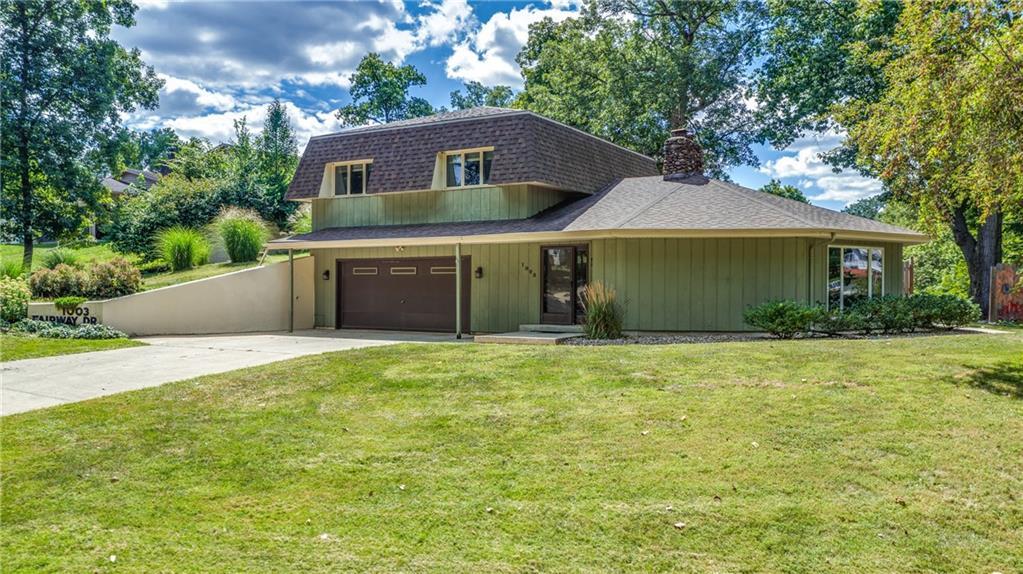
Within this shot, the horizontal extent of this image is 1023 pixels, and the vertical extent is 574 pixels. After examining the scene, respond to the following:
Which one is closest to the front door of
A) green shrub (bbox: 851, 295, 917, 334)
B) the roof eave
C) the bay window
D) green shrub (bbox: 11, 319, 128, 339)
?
the roof eave

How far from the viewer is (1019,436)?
17.2 ft

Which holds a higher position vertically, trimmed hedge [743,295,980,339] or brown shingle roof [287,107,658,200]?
brown shingle roof [287,107,658,200]

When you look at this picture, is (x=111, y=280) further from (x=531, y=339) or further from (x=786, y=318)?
(x=786, y=318)

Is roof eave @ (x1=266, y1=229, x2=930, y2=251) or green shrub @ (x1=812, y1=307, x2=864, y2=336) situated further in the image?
roof eave @ (x1=266, y1=229, x2=930, y2=251)

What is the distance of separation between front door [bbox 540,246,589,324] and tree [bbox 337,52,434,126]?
35604 mm

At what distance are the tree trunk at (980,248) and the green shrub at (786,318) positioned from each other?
11328mm

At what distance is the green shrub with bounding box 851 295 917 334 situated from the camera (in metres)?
12.2

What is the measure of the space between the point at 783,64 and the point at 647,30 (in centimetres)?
571

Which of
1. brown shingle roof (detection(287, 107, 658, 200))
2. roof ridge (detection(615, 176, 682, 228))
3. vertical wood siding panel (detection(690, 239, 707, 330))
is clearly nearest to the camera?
roof ridge (detection(615, 176, 682, 228))

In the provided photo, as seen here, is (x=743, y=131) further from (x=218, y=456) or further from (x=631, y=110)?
(x=218, y=456)

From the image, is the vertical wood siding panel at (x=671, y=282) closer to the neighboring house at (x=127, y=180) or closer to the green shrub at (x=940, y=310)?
the green shrub at (x=940, y=310)

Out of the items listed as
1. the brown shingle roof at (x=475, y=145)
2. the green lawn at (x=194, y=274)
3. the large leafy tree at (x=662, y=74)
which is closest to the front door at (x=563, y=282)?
the brown shingle roof at (x=475, y=145)

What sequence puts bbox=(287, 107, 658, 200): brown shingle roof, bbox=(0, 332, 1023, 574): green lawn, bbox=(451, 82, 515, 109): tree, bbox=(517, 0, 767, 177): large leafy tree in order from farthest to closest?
bbox=(451, 82, 515, 109): tree → bbox=(517, 0, 767, 177): large leafy tree → bbox=(287, 107, 658, 200): brown shingle roof → bbox=(0, 332, 1023, 574): green lawn

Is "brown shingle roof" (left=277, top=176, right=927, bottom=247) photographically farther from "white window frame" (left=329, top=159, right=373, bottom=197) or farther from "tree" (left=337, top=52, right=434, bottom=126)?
"tree" (left=337, top=52, right=434, bottom=126)
